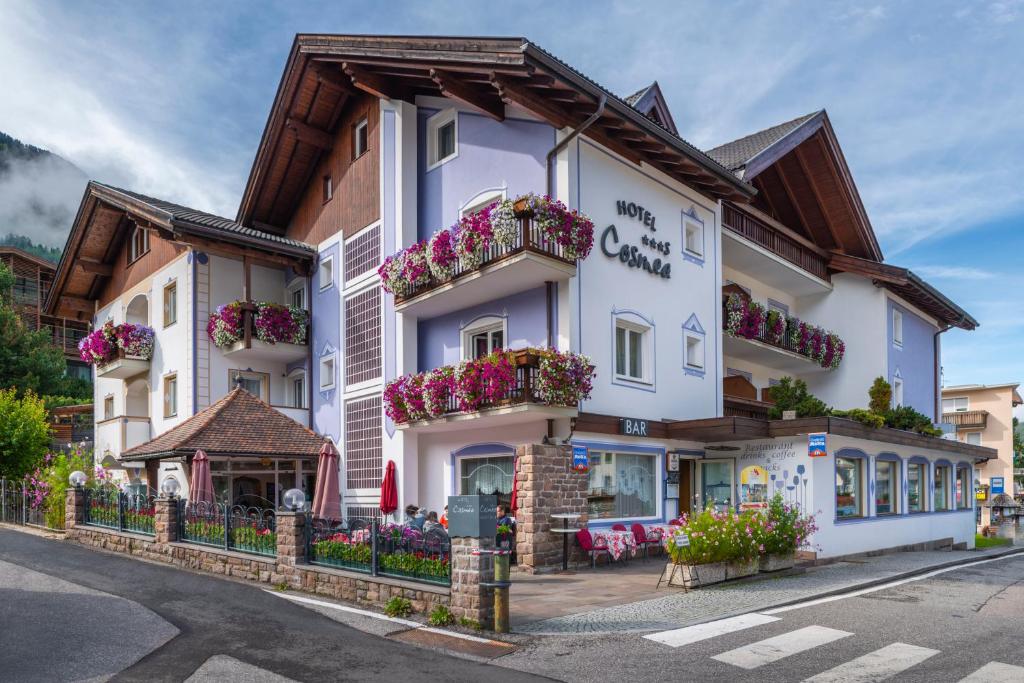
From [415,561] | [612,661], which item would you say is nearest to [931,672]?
[612,661]

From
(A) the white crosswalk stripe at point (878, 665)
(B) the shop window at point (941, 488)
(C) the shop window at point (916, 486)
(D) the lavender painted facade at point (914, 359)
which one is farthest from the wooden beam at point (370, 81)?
(B) the shop window at point (941, 488)

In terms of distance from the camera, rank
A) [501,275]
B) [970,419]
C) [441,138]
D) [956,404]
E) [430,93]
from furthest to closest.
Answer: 1. [956,404]
2. [970,419]
3. [441,138]
4. [430,93]
5. [501,275]

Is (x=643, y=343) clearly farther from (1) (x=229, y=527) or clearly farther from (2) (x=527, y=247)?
(1) (x=229, y=527)

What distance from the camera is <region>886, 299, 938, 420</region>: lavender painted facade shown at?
92.2 ft

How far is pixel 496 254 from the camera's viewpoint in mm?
16609

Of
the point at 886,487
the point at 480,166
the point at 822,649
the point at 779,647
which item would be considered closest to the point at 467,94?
the point at 480,166

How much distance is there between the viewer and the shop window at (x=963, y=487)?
2761cm

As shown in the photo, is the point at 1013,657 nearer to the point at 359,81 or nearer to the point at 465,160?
the point at 465,160

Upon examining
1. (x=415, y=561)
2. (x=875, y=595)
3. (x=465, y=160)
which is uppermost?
(x=465, y=160)

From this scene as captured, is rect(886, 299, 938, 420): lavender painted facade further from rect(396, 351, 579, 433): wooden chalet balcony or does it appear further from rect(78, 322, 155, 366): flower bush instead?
rect(78, 322, 155, 366): flower bush

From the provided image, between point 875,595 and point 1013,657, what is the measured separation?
419cm

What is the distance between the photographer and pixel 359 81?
2034 cm

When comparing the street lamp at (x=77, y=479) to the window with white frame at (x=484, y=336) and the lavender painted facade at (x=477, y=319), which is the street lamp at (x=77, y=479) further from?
the window with white frame at (x=484, y=336)

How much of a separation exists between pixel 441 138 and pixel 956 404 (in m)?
51.6
